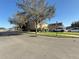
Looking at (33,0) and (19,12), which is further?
(19,12)

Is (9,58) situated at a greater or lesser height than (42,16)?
lesser

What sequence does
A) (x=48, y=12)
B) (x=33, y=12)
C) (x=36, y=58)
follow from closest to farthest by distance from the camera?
1. (x=36, y=58)
2. (x=33, y=12)
3. (x=48, y=12)

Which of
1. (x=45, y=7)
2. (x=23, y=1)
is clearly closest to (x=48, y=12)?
(x=45, y=7)

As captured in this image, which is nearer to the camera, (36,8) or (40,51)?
(40,51)

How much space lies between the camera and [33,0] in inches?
1340

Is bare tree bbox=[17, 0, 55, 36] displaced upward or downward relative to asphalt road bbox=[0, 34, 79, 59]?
upward

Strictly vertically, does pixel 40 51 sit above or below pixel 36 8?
below

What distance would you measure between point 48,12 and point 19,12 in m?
6.81

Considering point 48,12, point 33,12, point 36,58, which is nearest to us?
point 36,58

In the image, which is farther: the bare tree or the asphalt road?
the bare tree

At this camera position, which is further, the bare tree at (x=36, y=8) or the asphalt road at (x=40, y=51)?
the bare tree at (x=36, y=8)

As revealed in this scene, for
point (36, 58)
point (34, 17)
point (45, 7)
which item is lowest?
point (36, 58)

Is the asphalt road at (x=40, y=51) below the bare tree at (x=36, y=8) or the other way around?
below

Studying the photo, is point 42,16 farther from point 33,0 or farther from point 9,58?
point 9,58
